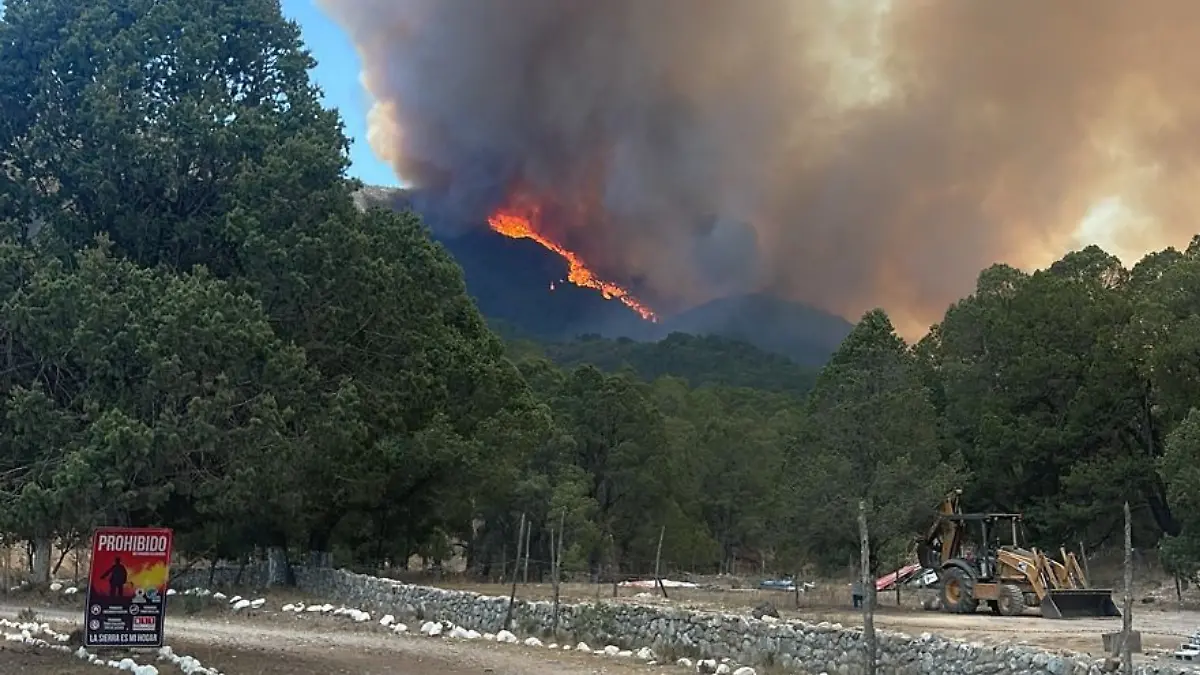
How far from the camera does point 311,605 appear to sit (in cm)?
2666

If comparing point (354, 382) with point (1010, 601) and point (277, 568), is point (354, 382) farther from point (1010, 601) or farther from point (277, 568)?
point (1010, 601)

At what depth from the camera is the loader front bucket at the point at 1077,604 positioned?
25969mm

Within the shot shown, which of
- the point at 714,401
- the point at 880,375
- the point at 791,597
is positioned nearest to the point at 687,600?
the point at 791,597

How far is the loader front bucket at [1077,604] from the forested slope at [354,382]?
18.5 ft

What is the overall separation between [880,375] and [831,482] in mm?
3494

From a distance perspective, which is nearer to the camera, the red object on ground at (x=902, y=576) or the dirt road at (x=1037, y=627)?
the dirt road at (x=1037, y=627)

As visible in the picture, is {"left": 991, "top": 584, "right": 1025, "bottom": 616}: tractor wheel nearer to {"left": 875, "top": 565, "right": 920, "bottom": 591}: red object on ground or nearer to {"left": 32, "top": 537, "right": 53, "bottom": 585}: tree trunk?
{"left": 875, "top": 565, "right": 920, "bottom": 591}: red object on ground

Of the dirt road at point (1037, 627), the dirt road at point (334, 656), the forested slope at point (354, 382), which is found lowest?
the dirt road at point (334, 656)

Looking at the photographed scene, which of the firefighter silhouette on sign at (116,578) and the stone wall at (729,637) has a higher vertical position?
the firefighter silhouette on sign at (116,578)

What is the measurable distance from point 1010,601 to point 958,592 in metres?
2.14

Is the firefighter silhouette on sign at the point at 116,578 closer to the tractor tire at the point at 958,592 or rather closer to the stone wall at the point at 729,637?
the stone wall at the point at 729,637

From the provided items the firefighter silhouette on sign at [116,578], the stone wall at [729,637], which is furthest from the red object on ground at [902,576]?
the firefighter silhouette on sign at [116,578]

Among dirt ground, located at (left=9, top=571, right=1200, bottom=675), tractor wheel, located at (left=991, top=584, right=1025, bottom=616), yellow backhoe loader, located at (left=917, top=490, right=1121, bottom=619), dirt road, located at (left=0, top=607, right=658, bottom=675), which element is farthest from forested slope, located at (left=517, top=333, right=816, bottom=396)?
dirt road, located at (left=0, top=607, right=658, bottom=675)

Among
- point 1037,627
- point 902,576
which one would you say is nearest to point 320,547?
point 1037,627
